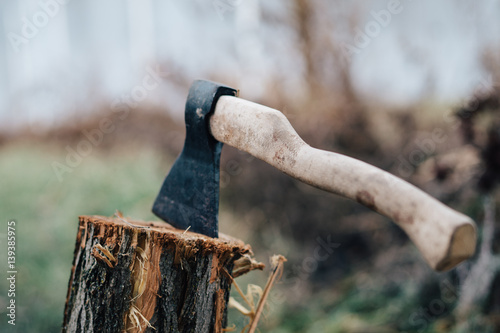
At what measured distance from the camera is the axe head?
4.58ft

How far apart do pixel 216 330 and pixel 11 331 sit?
2006 millimetres

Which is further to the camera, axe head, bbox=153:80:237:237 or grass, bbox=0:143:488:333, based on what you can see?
grass, bbox=0:143:488:333

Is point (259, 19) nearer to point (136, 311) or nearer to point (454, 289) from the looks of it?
point (454, 289)

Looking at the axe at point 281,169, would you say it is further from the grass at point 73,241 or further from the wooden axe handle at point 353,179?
the grass at point 73,241

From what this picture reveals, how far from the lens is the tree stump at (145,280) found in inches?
47.9

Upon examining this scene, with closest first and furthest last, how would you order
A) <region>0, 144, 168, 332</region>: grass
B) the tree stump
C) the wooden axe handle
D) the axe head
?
the wooden axe handle < the tree stump < the axe head < <region>0, 144, 168, 332</region>: grass

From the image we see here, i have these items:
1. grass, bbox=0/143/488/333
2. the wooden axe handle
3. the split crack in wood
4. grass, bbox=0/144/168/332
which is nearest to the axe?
the wooden axe handle

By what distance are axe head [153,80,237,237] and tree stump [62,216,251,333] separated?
0.52 feet

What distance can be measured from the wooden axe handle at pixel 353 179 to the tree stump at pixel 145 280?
0.36 meters

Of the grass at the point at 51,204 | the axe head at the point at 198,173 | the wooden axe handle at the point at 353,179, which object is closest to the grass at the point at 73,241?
the grass at the point at 51,204

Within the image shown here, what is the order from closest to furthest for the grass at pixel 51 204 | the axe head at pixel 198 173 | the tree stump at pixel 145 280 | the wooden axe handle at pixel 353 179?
1. the wooden axe handle at pixel 353 179
2. the tree stump at pixel 145 280
3. the axe head at pixel 198 173
4. the grass at pixel 51 204

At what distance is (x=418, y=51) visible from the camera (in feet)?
12.5

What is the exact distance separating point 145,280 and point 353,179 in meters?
0.71

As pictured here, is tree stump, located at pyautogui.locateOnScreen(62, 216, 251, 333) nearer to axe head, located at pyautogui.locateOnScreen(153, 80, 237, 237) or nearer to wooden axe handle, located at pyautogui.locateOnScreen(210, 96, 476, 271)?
axe head, located at pyautogui.locateOnScreen(153, 80, 237, 237)
